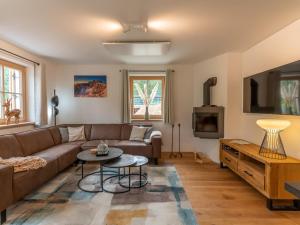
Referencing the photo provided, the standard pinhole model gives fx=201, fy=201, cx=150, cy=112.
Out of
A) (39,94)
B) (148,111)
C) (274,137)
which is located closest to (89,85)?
(39,94)

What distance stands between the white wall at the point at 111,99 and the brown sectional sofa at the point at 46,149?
1.75ft

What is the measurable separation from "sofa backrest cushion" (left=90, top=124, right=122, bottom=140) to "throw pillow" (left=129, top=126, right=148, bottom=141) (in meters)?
0.39

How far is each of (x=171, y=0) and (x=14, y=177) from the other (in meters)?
Answer: 2.55

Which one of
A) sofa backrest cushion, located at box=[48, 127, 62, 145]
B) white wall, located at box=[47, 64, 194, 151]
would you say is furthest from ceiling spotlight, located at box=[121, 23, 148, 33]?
sofa backrest cushion, located at box=[48, 127, 62, 145]

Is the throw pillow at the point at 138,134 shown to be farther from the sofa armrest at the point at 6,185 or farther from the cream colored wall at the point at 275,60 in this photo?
the sofa armrest at the point at 6,185

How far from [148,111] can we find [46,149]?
2.49 metres

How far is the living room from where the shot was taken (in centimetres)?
224

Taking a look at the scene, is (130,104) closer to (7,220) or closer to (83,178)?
(83,178)

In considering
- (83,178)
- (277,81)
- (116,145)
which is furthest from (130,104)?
(277,81)

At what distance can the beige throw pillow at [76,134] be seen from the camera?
4.50m

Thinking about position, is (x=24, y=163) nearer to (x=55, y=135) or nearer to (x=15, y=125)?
(x=15, y=125)

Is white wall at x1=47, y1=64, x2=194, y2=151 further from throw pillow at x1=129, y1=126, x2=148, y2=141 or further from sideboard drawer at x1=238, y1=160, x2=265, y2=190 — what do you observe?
sideboard drawer at x1=238, y1=160, x2=265, y2=190

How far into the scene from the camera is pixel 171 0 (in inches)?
78.3

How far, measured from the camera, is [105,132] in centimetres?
477
